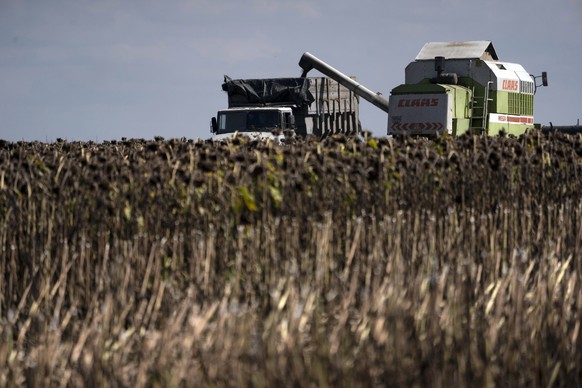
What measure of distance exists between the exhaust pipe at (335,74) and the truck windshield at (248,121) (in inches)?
231

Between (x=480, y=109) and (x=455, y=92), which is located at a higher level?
(x=455, y=92)

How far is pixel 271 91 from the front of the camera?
32.5 m

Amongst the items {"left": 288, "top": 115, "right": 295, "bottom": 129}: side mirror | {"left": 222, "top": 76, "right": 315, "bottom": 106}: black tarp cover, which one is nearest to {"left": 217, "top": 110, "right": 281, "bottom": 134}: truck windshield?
{"left": 288, "top": 115, "right": 295, "bottom": 129}: side mirror

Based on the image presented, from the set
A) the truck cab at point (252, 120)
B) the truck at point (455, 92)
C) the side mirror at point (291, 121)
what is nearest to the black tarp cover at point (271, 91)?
the truck cab at point (252, 120)

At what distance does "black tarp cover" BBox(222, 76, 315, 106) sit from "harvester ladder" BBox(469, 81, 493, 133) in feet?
14.1

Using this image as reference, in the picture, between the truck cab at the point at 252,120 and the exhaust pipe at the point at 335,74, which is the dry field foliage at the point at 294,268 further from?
the exhaust pipe at the point at 335,74

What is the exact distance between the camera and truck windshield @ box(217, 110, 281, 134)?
29.9m

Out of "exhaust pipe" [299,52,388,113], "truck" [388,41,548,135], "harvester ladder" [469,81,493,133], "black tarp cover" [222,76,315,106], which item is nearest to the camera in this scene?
"truck" [388,41,548,135]

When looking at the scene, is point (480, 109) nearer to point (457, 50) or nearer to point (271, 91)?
point (457, 50)

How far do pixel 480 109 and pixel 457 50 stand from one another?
1.73 m

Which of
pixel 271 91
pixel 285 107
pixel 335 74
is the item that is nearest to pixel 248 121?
pixel 285 107

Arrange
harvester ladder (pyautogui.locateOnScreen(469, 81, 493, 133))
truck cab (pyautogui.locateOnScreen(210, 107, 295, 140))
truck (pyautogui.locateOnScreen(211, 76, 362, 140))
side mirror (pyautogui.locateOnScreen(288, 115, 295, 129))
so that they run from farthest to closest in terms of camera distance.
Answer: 1. harvester ladder (pyautogui.locateOnScreen(469, 81, 493, 133))
2. truck (pyautogui.locateOnScreen(211, 76, 362, 140))
3. truck cab (pyautogui.locateOnScreen(210, 107, 295, 140))
4. side mirror (pyautogui.locateOnScreen(288, 115, 295, 129))

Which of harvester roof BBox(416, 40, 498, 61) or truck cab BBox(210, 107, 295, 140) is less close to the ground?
harvester roof BBox(416, 40, 498, 61)

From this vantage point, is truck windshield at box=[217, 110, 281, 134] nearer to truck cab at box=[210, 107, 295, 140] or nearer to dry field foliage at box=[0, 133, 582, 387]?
truck cab at box=[210, 107, 295, 140]
